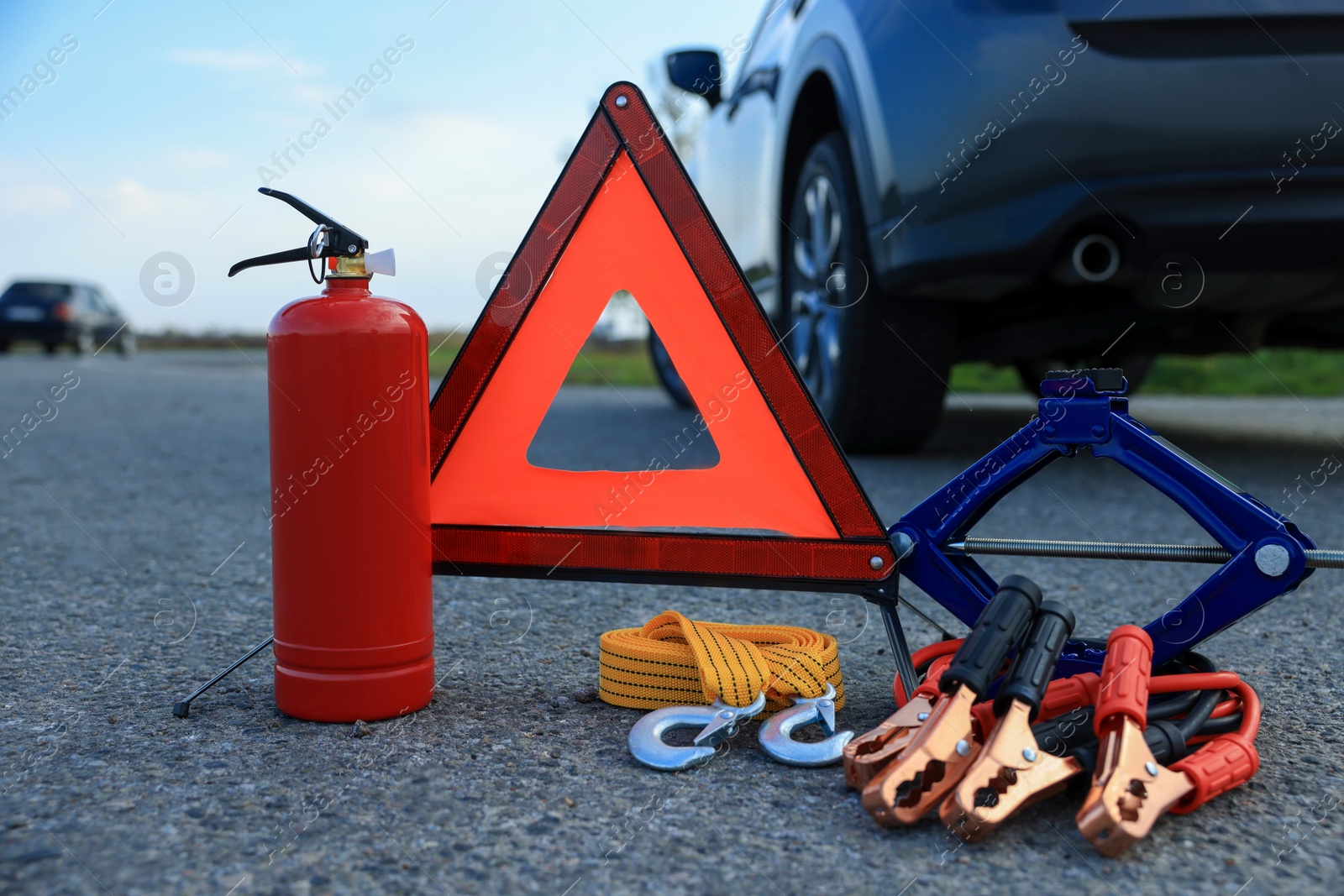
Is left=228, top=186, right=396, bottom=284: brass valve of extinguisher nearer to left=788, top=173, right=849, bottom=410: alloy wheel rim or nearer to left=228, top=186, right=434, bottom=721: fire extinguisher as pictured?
left=228, top=186, right=434, bottom=721: fire extinguisher

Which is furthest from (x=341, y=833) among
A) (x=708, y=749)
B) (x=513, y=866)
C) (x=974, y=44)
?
(x=974, y=44)

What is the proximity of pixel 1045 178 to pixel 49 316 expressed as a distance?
1859cm

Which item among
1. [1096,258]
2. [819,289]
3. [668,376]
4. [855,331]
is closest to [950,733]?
[1096,258]

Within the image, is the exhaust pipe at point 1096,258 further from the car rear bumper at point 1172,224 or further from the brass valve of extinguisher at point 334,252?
the brass valve of extinguisher at point 334,252

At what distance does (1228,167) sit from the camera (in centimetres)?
284

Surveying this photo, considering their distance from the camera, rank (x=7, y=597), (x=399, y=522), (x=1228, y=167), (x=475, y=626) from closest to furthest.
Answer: (x=399, y=522), (x=475, y=626), (x=7, y=597), (x=1228, y=167)

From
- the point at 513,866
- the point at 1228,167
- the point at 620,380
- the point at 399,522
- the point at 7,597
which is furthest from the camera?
the point at 620,380

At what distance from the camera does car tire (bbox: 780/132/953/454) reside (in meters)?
3.82

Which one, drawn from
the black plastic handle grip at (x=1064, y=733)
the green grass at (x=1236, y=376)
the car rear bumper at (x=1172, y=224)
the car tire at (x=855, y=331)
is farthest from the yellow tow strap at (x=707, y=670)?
the green grass at (x=1236, y=376)

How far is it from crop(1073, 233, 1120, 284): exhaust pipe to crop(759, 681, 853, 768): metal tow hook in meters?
1.85

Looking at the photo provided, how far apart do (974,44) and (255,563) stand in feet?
7.97

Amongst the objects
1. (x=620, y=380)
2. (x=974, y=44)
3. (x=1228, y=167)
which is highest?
(x=974, y=44)

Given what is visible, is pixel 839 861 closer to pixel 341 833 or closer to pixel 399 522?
pixel 341 833

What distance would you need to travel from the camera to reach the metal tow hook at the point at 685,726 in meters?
1.52
